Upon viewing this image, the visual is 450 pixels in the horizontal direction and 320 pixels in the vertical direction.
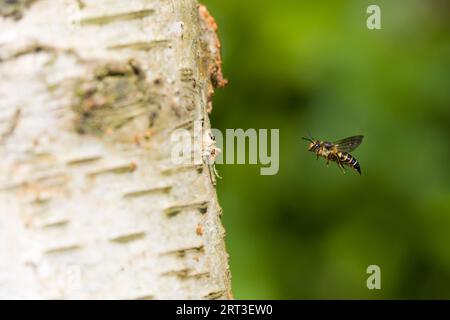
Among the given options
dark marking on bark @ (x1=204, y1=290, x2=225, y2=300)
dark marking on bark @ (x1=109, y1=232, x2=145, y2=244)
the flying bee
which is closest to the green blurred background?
the flying bee

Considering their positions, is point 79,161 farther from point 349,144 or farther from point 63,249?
point 349,144

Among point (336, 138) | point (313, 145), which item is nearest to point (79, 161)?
point (313, 145)

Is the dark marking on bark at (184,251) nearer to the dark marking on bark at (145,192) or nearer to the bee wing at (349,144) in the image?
the dark marking on bark at (145,192)

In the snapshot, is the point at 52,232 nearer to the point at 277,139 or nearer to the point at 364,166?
the point at 277,139

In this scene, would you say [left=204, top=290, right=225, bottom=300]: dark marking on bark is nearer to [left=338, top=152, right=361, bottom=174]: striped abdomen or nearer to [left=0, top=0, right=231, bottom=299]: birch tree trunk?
[left=0, top=0, right=231, bottom=299]: birch tree trunk
